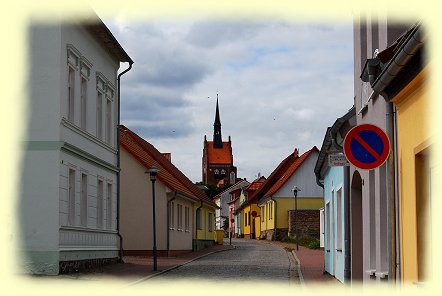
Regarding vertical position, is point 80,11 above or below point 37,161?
above

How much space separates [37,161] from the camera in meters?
21.6

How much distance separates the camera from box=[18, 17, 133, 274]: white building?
21500 mm

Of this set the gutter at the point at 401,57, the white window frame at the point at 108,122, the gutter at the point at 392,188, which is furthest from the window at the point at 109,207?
the gutter at the point at 401,57

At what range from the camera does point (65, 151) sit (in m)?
22.5

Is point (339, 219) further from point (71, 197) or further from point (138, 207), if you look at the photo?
point (138, 207)

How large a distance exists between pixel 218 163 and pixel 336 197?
148 meters

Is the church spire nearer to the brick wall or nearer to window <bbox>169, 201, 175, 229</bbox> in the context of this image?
the brick wall

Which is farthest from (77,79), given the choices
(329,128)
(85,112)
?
(329,128)

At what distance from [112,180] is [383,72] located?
19.8 metres

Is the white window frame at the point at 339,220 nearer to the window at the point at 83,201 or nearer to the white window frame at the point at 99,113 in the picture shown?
the window at the point at 83,201

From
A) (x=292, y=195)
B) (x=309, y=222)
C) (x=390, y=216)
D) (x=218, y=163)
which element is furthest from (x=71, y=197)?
(x=218, y=163)

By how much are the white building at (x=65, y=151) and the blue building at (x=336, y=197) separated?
268 inches

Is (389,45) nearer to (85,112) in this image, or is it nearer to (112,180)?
(85,112)

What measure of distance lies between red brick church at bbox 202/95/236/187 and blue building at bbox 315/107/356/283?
138454mm
